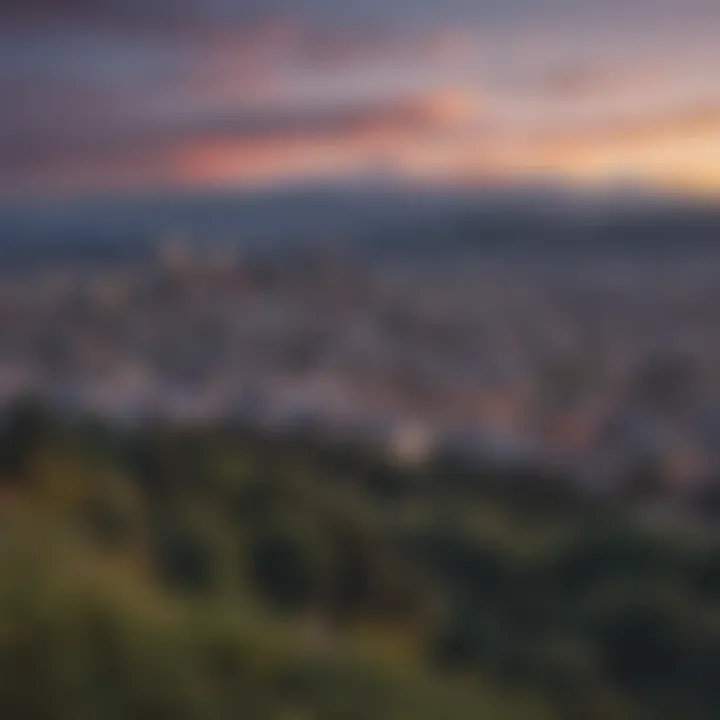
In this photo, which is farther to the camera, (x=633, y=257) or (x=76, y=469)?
(x=76, y=469)

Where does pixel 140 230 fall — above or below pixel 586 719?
above

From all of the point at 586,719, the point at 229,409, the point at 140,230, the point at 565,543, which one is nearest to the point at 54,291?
the point at 140,230

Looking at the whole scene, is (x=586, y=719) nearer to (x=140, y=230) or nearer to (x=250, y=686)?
(x=250, y=686)

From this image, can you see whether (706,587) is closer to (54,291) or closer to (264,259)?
(264,259)

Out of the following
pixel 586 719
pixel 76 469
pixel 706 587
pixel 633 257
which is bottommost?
pixel 586 719

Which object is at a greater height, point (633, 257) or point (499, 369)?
point (633, 257)

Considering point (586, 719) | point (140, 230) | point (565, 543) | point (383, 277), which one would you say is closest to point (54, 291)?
point (140, 230)
